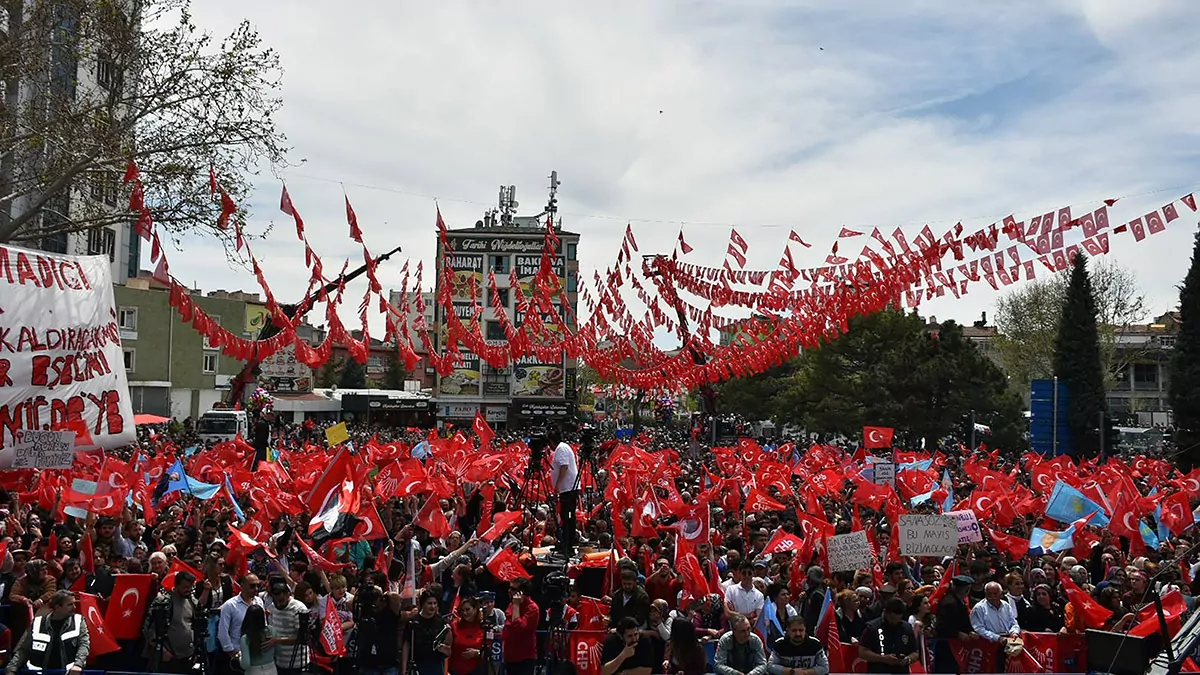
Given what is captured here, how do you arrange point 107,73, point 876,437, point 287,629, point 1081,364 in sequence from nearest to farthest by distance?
point 287,629, point 107,73, point 876,437, point 1081,364

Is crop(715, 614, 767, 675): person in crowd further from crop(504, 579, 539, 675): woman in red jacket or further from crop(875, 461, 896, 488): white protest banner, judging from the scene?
crop(875, 461, 896, 488): white protest banner

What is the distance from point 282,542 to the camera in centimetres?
1184

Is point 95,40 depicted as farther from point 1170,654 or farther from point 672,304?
point 1170,654

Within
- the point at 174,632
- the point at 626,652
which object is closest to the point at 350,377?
the point at 174,632

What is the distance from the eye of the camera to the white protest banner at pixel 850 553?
390 inches

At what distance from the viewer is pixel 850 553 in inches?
391

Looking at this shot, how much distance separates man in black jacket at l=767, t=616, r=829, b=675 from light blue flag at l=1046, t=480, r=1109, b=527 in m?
7.77

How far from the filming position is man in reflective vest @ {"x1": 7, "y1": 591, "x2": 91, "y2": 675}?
25.5 ft

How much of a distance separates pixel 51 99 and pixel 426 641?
1152 centimetres

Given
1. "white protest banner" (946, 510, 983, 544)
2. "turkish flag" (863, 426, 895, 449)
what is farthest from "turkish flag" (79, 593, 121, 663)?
"turkish flag" (863, 426, 895, 449)

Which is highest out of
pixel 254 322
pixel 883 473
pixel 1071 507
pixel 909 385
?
pixel 254 322

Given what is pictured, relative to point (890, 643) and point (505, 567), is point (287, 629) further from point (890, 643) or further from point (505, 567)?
point (890, 643)

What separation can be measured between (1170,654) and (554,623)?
5.10 meters

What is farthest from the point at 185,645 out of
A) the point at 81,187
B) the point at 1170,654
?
the point at 81,187
